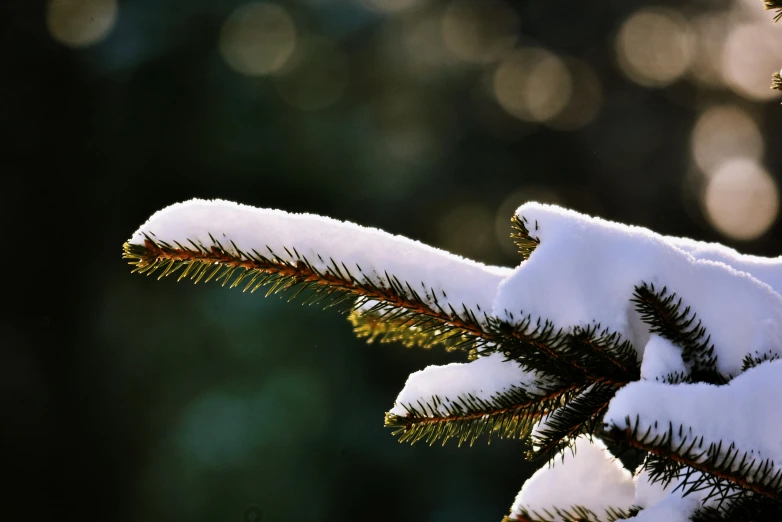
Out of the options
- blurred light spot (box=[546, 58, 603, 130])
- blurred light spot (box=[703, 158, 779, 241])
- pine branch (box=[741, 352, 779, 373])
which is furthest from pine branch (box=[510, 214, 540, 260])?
blurred light spot (box=[546, 58, 603, 130])

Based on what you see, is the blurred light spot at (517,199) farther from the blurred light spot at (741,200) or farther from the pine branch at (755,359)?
the pine branch at (755,359)

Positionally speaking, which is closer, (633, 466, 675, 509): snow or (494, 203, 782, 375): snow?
(494, 203, 782, 375): snow

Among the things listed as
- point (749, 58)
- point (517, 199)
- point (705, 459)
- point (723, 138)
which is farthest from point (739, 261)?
point (749, 58)

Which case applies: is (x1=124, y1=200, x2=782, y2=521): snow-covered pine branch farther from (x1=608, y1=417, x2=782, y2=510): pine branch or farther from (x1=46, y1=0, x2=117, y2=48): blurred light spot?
(x1=46, y1=0, x2=117, y2=48): blurred light spot

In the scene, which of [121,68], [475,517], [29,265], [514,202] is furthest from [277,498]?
[121,68]

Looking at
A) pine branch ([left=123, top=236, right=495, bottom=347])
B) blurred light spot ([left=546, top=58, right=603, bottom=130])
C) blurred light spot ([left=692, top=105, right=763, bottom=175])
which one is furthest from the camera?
blurred light spot ([left=546, top=58, right=603, bottom=130])

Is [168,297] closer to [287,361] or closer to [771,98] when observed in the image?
[287,361]
